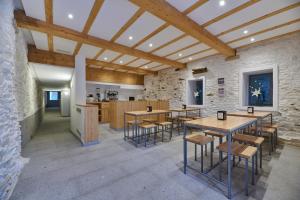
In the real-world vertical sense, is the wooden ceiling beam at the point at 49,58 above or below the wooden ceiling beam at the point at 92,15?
below

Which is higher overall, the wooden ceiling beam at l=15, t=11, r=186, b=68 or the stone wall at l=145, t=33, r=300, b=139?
the wooden ceiling beam at l=15, t=11, r=186, b=68

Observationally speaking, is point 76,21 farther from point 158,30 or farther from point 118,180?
point 118,180

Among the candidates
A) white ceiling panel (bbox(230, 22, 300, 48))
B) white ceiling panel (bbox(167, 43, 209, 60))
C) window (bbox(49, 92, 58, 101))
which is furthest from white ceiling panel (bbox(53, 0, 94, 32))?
window (bbox(49, 92, 58, 101))

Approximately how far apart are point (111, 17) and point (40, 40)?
2.53 m

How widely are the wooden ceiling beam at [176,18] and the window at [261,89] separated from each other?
2076 millimetres

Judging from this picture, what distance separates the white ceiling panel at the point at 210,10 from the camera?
2.53 m

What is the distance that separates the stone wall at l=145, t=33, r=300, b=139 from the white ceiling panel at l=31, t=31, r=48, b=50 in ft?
17.9

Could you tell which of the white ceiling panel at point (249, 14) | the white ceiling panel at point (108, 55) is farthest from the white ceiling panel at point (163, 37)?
the white ceiling panel at point (108, 55)

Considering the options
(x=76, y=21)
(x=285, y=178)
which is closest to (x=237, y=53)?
(x=285, y=178)

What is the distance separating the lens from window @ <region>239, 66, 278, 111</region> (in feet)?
14.2

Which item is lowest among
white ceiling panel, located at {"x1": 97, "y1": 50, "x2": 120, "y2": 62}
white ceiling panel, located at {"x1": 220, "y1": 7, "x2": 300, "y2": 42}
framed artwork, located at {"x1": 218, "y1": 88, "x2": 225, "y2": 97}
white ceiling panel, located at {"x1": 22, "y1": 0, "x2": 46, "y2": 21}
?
framed artwork, located at {"x1": 218, "y1": 88, "x2": 225, "y2": 97}

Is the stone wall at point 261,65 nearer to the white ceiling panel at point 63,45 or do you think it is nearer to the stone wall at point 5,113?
the white ceiling panel at point 63,45

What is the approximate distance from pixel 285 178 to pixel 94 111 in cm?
409

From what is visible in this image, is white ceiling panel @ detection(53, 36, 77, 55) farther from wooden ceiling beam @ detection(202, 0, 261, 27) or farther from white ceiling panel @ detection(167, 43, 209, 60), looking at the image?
wooden ceiling beam @ detection(202, 0, 261, 27)
